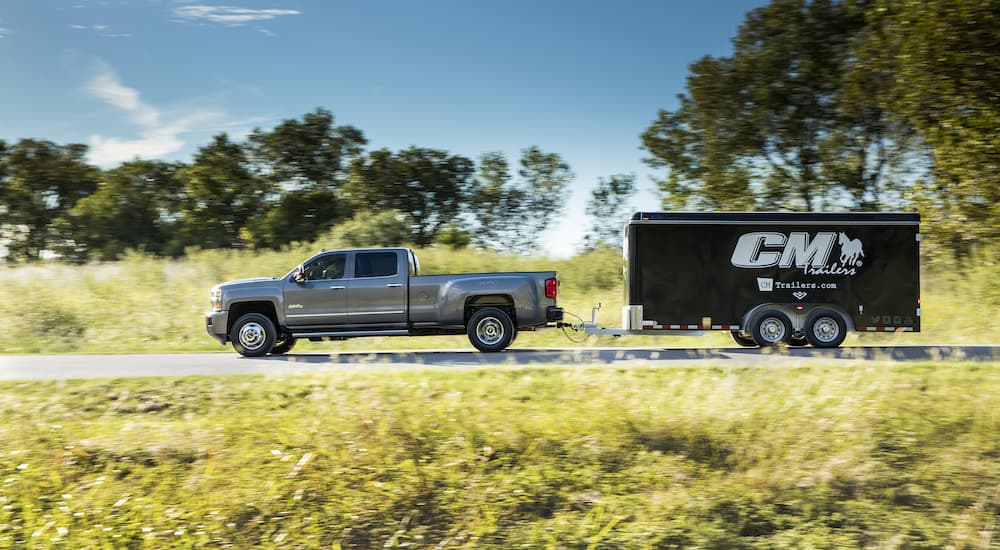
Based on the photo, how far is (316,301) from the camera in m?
14.7

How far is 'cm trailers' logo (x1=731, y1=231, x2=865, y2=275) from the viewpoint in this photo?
15.4 meters

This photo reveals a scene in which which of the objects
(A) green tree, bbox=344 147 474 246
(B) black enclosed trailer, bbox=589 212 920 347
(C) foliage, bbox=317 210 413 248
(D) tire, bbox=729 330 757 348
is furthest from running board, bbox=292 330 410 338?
(A) green tree, bbox=344 147 474 246

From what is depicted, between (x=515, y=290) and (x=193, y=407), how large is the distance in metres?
6.05

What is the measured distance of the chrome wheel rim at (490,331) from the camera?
1468 cm

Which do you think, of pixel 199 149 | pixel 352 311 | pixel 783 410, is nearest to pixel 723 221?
pixel 783 410

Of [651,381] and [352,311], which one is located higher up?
[352,311]

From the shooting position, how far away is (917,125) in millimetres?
21078

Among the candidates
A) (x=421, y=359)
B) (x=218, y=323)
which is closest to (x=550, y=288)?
(x=421, y=359)

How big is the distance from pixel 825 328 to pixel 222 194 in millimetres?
33315

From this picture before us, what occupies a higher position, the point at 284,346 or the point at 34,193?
the point at 34,193

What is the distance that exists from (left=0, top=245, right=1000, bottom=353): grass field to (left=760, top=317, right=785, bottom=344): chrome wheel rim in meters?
2.18

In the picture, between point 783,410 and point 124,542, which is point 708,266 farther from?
point 124,542

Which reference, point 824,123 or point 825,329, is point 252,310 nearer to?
point 825,329

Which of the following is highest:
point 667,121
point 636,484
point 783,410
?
point 667,121
